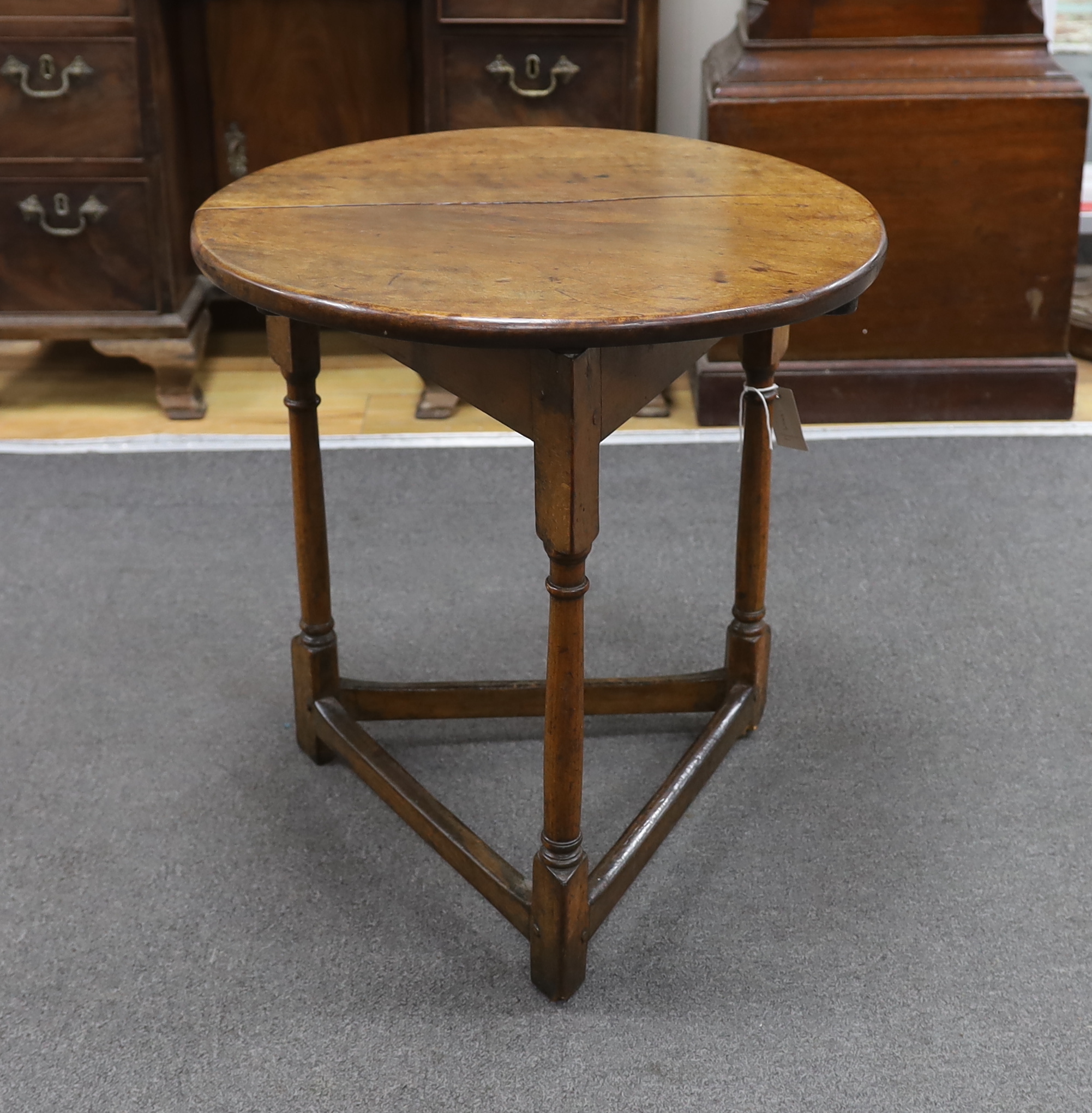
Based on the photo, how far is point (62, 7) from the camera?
2305 mm

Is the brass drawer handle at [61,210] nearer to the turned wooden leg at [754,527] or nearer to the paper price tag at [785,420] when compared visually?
the turned wooden leg at [754,527]

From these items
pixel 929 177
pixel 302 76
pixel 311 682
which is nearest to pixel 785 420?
pixel 311 682

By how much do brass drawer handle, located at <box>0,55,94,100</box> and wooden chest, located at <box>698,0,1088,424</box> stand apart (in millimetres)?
1086

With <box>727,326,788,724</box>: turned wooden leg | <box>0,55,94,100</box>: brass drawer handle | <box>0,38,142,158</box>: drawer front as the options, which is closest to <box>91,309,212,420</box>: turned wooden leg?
<box>0,38,142,158</box>: drawer front

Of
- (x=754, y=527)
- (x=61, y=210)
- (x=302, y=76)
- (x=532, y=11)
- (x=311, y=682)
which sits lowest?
(x=311, y=682)

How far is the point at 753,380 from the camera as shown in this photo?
4.73 ft

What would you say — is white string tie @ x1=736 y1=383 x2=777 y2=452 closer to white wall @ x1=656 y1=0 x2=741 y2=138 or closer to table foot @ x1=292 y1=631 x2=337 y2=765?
table foot @ x1=292 y1=631 x2=337 y2=765

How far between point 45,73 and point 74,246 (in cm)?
30

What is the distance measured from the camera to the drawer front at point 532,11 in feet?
7.72

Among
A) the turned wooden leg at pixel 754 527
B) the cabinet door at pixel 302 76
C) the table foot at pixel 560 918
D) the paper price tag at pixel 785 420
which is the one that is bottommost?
the table foot at pixel 560 918

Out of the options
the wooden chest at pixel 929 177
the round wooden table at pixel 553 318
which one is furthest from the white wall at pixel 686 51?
the round wooden table at pixel 553 318

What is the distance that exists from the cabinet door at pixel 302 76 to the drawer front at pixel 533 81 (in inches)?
14.6

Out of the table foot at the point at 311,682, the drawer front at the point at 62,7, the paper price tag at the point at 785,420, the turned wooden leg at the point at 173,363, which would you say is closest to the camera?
the paper price tag at the point at 785,420

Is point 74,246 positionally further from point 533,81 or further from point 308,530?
point 308,530
